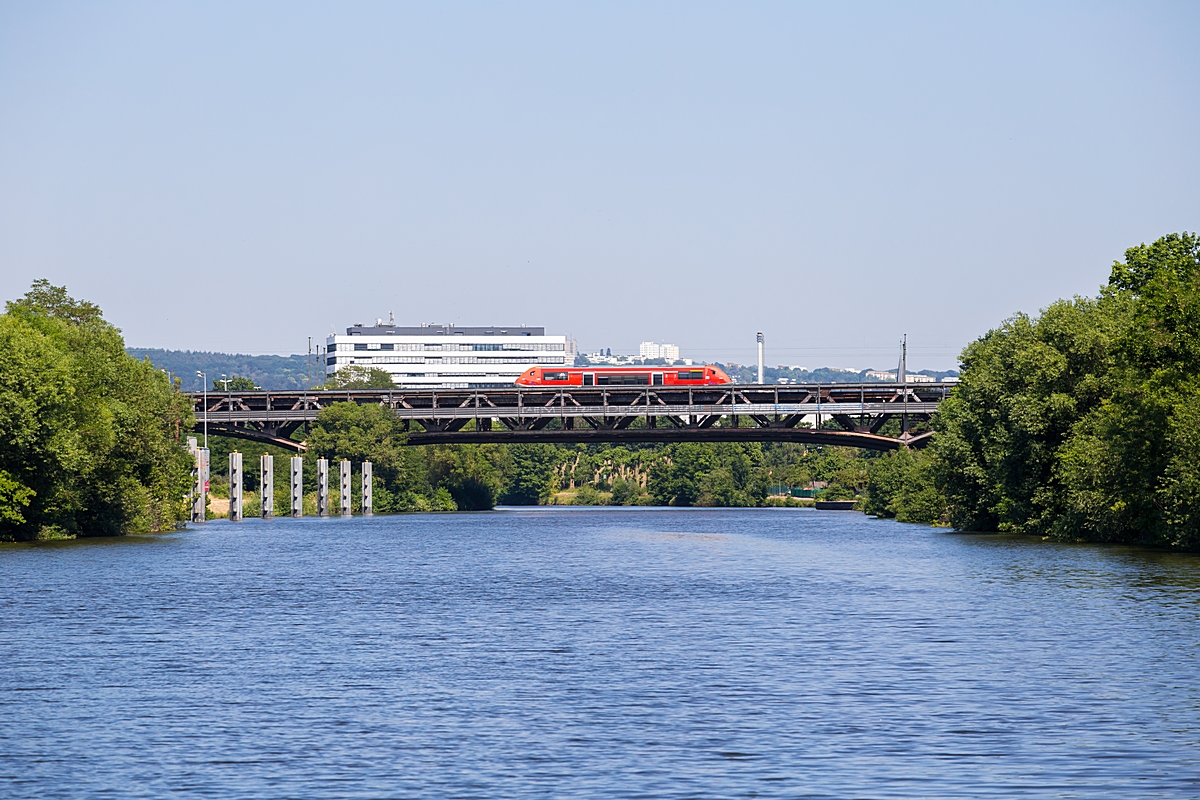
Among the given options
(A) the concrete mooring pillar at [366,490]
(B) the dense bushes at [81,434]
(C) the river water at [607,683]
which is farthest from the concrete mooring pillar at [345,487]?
(C) the river water at [607,683]

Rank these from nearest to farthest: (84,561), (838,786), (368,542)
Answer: (838,786), (84,561), (368,542)

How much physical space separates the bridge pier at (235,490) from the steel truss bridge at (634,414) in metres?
18.9

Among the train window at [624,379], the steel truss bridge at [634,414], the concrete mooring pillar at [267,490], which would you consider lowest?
the concrete mooring pillar at [267,490]

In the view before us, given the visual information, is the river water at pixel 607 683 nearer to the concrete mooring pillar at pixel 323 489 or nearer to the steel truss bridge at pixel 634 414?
the concrete mooring pillar at pixel 323 489

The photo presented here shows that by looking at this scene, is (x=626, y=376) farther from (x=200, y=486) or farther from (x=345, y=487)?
(x=200, y=486)

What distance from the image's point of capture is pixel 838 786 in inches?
736

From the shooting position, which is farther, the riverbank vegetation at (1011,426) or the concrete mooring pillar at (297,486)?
the concrete mooring pillar at (297,486)

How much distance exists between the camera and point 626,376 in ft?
487

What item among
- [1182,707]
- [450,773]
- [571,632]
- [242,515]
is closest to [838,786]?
[450,773]

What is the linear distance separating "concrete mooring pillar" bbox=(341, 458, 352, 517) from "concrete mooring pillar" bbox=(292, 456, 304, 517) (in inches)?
147

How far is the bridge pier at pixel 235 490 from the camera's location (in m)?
115

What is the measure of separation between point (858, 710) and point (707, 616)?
1492cm

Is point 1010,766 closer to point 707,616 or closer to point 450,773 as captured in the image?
point 450,773

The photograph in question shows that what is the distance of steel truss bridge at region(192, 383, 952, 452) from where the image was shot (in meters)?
128
